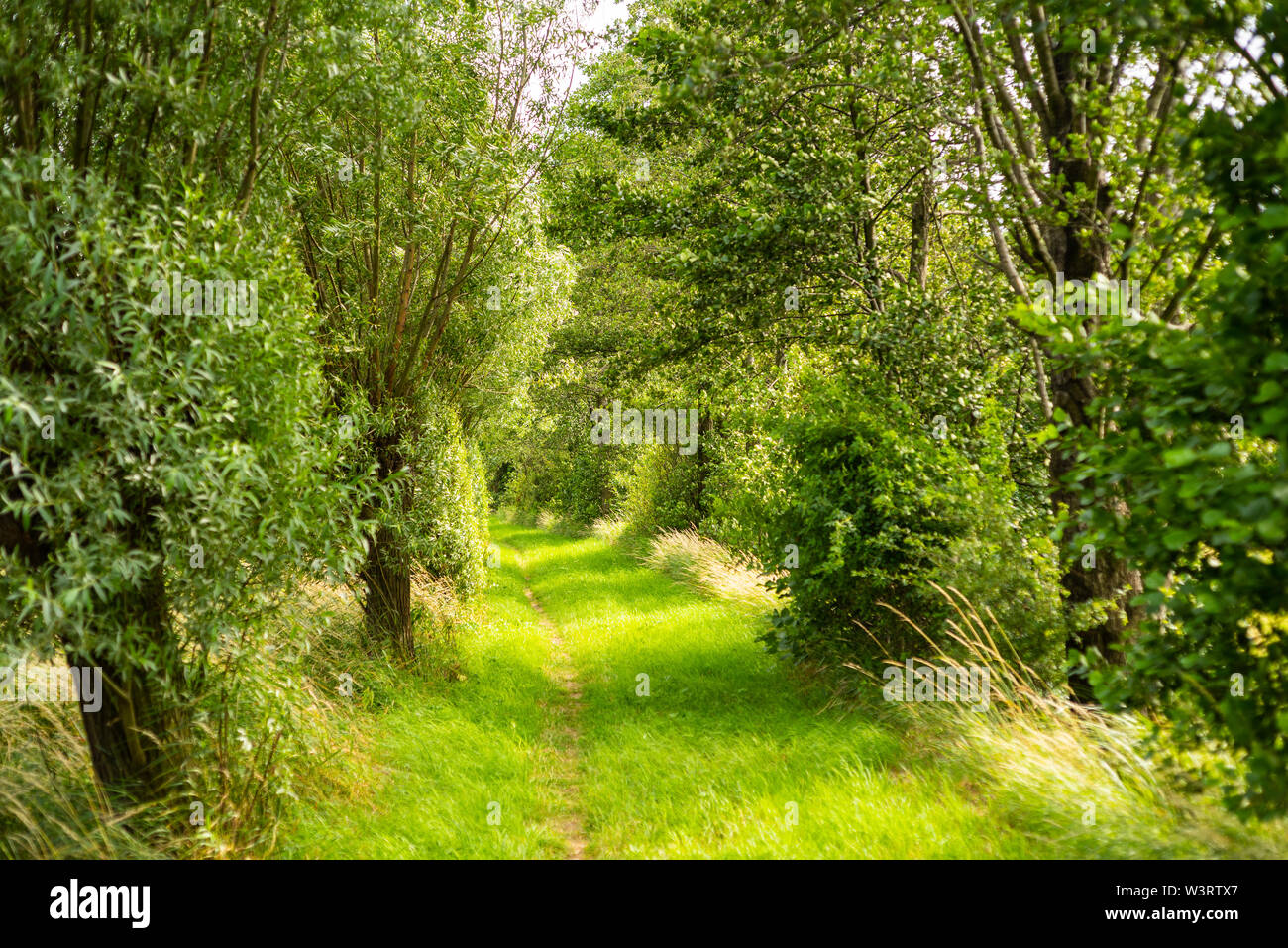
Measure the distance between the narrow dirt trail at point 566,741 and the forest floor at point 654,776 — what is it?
3 cm

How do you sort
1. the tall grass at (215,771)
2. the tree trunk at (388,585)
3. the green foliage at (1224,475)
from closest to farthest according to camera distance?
the green foliage at (1224,475) → the tall grass at (215,771) → the tree trunk at (388,585)

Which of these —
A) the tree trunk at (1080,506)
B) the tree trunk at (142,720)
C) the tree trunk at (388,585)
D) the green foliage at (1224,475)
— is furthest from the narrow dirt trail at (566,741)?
the tree trunk at (1080,506)

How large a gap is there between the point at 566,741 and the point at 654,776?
1.69 m

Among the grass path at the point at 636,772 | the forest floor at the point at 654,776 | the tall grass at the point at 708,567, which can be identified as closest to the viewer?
the forest floor at the point at 654,776

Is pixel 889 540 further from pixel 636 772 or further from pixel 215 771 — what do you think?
pixel 215 771

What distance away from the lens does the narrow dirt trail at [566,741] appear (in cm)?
582

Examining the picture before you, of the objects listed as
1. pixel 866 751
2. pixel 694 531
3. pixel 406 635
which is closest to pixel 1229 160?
pixel 866 751

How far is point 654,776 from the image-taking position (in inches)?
255

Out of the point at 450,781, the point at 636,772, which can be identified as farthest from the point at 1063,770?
the point at 450,781

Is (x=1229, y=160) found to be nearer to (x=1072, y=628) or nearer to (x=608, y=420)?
(x=1072, y=628)

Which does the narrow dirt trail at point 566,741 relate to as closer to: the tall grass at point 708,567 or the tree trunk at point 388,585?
the tree trunk at point 388,585

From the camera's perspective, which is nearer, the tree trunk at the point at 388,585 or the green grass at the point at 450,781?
the green grass at the point at 450,781
